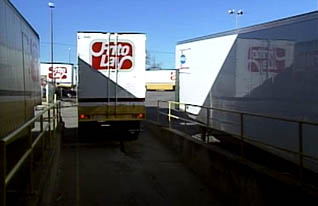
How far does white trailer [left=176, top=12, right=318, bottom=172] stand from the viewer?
7223 mm

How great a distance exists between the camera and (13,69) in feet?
28.2

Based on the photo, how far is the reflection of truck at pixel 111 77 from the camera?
14.2 m

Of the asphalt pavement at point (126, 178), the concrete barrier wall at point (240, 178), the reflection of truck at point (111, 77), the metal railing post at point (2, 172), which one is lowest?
the asphalt pavement at point (126, 178)

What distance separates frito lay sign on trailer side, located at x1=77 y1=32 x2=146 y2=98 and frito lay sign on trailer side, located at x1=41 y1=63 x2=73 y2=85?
37104mm

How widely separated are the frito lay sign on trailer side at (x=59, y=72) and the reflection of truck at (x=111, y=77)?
3710cm

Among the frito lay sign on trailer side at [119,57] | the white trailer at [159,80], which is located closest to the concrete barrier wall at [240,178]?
the frito lay sign on trailer side at [119,57]

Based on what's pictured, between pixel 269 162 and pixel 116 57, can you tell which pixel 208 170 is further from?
pixel 116 57

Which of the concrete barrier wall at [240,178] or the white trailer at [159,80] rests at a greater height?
the white trailer at [159,80]

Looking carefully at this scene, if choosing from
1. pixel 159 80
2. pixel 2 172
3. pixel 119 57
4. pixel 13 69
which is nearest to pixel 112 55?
pixel 119 57

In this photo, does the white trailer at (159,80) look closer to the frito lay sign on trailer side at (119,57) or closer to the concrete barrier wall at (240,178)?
the frito lay sign on trailer side at (119,57)

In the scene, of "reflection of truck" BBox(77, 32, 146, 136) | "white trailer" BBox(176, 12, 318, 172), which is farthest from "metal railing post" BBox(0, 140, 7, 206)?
"reflection of truck" BBox(77, 32, 146, 136)

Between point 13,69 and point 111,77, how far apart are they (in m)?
6.08

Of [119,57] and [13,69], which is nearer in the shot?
[13,69]

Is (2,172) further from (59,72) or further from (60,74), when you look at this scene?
(60,74)
